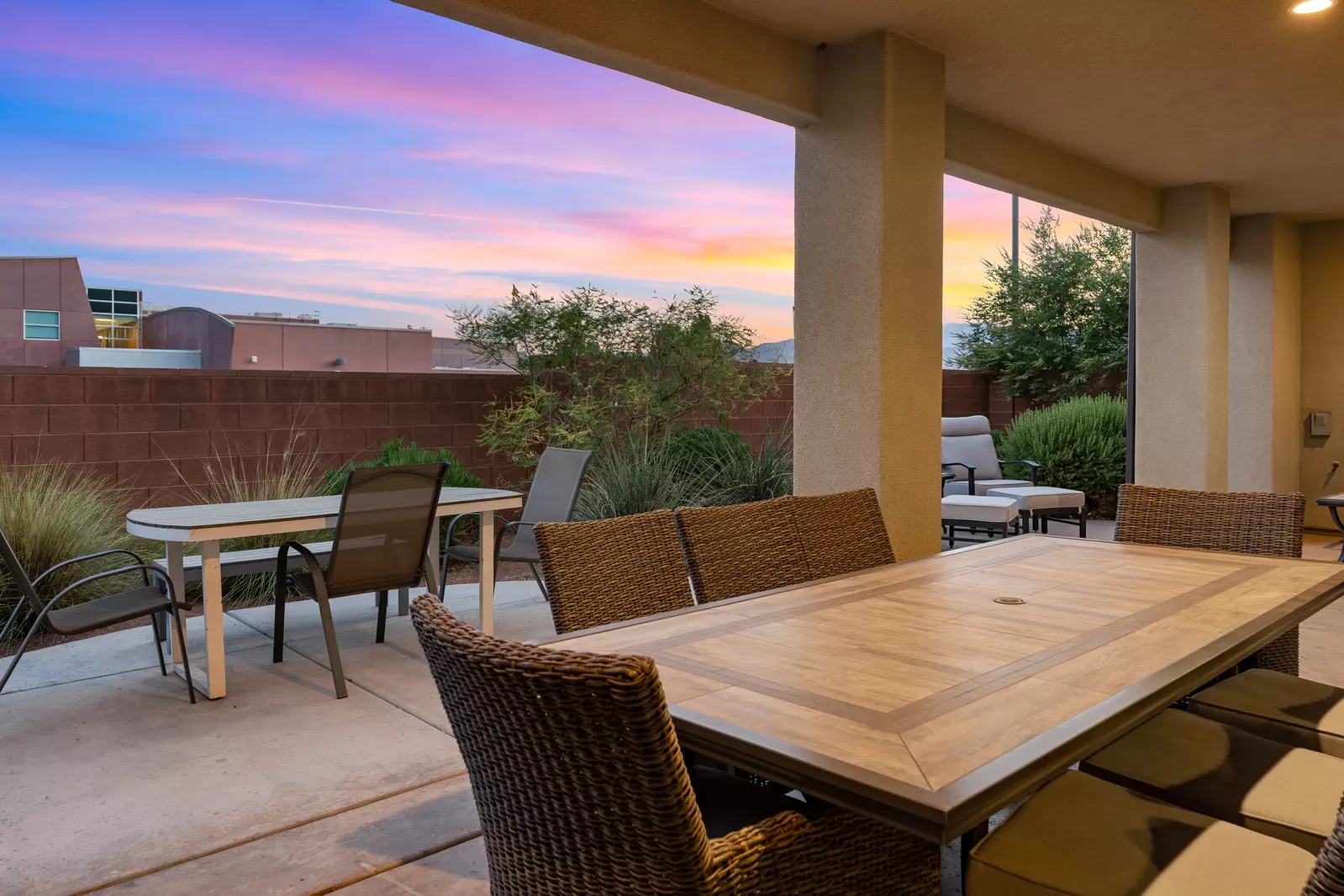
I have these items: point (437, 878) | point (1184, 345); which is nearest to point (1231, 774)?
point (437, 878)

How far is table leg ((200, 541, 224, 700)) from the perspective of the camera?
357 centimetres

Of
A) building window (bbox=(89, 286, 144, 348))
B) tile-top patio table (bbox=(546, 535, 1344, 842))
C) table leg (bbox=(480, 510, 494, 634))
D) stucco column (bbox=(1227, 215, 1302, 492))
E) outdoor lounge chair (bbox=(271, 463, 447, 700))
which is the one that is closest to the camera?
tile-top patio table (bbox=(546, 535, 1344, 842))

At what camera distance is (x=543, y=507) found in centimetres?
518

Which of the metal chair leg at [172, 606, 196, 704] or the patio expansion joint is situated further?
the metal chair leg at [172, 606, 196, 704]

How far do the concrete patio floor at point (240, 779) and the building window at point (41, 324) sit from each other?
397cm

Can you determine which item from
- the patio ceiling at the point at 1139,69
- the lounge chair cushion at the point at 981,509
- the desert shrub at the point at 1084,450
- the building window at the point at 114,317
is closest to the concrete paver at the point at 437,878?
the patio ceiling at the point at 1139,69

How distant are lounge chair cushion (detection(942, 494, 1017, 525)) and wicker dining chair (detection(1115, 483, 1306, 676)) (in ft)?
10.5

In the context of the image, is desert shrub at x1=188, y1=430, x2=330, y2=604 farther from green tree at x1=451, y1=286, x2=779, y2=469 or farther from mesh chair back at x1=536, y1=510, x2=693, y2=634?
mesh chair back at x1=536, y1=510, x2=693, y2=634

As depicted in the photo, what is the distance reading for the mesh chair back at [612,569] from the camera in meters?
2.16

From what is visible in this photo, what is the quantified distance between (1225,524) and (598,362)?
535cm

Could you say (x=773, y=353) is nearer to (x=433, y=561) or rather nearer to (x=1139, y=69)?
(x=1139, y=69)

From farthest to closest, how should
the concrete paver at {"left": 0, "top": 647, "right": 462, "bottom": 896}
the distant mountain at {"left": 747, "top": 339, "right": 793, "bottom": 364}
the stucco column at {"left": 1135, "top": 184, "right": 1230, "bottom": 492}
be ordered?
the distant mountain at {"left": 747, "top": 339, "right": 793, "bottom": 364}
the stucco column at {"left": 1135, "top": 184, "right": 1230, "bottom": 492}
the concrete paver at {"left": 0, "top": 647, "right": 462, "bottom": 896}

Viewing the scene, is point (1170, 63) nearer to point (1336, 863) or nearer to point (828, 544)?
point (828, 544)

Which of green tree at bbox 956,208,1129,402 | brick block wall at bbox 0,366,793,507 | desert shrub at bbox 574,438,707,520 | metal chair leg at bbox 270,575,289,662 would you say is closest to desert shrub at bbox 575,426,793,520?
desert shrub at bbox 574,438,707,520
